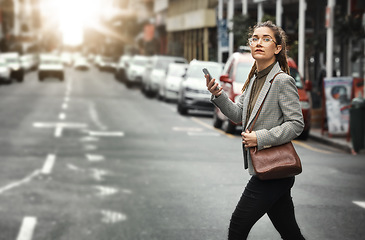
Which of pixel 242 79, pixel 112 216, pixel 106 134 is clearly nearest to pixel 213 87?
pixel 112 216

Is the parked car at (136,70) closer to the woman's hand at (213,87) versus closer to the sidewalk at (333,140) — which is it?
the sidewalk at (333,140)

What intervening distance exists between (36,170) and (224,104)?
12884 mm

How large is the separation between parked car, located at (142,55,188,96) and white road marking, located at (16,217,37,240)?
939 inches

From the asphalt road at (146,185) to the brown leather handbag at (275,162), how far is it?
144 inches

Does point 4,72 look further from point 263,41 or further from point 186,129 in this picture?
point 263,41

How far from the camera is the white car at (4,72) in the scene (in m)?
56.0

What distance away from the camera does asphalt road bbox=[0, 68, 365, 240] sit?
9906 millimetres

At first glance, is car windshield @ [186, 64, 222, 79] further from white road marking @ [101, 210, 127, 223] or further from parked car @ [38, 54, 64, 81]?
parked car @ [38, 54, 64, 81]

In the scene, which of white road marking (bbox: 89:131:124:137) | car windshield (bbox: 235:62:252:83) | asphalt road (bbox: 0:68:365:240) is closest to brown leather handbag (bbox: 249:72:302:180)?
asphalt road (bbox: 0:68:365:240)

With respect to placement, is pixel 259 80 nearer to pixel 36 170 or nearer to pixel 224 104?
pixel 224 104

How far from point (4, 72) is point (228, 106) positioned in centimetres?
5312

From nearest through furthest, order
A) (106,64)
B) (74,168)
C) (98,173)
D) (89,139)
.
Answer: (98,173) < (74,168) < (89,139) < (106,64)

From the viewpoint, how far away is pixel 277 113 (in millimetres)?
4219

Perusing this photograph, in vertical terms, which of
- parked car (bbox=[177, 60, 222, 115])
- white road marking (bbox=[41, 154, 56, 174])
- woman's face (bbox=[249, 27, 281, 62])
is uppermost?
woman's face (bbox=[249, 27, 281, 62])
